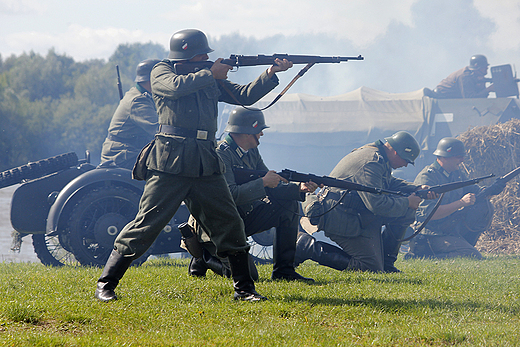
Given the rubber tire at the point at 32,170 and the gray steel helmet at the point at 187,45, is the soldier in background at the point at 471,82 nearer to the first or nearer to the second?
the rubber tire at the point at 32,170

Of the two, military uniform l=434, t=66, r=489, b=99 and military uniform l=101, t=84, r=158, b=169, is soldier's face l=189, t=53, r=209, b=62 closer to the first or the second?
military uniform l=101, t=84, r=158, b=169

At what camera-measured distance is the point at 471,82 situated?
55.0 feet

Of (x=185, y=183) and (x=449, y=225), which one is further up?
(x=185, y=183)

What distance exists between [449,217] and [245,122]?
5.57 metres

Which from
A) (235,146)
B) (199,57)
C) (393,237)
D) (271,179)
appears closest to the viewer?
(199,57)

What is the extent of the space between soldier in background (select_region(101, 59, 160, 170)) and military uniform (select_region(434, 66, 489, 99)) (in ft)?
37.6

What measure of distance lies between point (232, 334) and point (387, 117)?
13.9 meters

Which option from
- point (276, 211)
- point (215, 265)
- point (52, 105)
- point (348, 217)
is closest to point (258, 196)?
point (276, 211)

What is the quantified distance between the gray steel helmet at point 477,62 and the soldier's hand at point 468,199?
339 inches

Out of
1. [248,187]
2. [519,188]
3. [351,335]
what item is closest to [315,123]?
[519,188]

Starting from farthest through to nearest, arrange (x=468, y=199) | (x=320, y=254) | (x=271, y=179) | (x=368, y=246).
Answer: (x=468, y=199)
(x=368, y=246)
(x=320, y=254)
(x=271, y=179)

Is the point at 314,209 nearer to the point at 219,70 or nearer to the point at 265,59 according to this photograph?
the point at 265,59

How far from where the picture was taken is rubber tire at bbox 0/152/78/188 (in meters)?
7.59

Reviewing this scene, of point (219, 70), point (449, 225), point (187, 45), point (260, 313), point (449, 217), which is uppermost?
point (187, 45)
